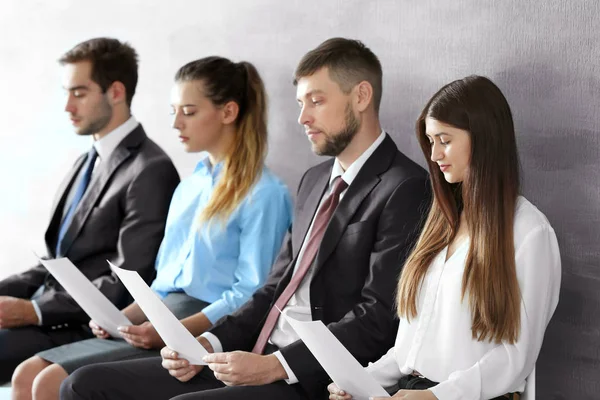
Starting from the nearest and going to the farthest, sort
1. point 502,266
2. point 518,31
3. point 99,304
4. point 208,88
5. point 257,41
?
point 502,266
point 518,31
point 99,304
point 208,88
point 257,41

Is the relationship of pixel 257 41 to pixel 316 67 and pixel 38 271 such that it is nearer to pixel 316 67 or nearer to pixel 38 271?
pixel 316 67

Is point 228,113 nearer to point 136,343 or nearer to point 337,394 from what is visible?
point 136,343

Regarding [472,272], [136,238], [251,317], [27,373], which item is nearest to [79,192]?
[136,238]

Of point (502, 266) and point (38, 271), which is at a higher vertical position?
point (502, 266)

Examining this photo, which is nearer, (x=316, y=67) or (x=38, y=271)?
(x=316, y=67)

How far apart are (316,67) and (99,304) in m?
1.07

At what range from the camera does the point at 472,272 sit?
2430mm

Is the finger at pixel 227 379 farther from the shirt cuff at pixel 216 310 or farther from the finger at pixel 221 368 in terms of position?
the shirt cuff at pixel 216 310

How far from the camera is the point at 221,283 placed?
11.4ft

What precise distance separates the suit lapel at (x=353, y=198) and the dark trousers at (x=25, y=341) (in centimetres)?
123

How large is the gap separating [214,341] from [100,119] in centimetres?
134

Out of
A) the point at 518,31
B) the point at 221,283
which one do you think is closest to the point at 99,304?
the point at 221,283

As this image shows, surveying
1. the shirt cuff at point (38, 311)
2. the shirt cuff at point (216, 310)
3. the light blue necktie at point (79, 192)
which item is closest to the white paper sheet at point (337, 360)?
the shirt cuff at point (216, 310)

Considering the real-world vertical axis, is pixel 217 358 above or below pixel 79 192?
below
